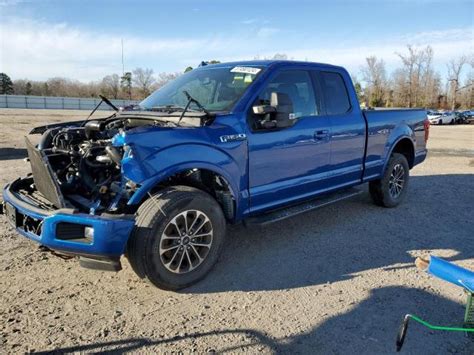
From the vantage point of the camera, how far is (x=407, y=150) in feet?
22.4

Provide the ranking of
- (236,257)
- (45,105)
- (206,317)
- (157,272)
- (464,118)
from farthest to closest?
1. (45,105)
2. (464,118)
3. (236,257)
4. (157,272)
5. (206,317)

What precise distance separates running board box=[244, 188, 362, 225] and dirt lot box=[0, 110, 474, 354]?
16.4 inches

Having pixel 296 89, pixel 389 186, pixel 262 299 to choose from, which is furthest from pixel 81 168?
pixel 389 186

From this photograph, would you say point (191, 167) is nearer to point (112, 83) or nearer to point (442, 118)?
point (442, 118)

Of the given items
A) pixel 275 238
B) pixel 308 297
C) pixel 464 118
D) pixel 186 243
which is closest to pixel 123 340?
pixel 186 243

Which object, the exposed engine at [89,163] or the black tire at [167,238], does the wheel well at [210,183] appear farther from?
the exposed engine at [89,163]

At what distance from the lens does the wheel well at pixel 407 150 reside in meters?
6.70

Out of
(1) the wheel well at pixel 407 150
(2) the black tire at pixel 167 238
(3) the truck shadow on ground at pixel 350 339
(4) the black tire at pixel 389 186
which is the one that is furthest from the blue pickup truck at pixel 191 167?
(1) the wheel well at pixel 407 150

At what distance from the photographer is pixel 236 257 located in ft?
14.4

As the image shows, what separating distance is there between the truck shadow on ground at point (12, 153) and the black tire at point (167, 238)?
8306 mm

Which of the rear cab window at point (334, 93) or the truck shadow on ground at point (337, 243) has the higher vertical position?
the rear cab window at point (334, 93)

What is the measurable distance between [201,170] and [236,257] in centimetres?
110

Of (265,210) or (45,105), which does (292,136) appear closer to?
(265,210)

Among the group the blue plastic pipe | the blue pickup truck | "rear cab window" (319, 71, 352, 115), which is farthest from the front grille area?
"rear cab window" (319, 71, 352, 115)
